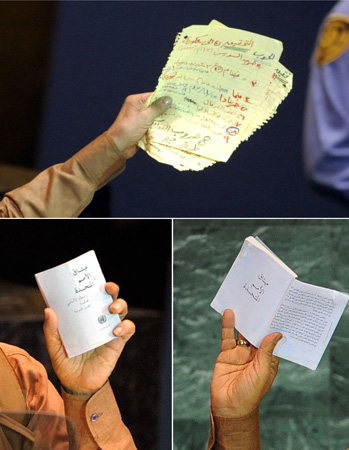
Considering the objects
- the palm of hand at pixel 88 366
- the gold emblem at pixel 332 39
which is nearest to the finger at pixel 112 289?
the palm of hand at pixel 88 366

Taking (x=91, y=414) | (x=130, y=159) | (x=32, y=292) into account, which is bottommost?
(x=91, y=414)

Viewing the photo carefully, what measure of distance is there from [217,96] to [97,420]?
869mm

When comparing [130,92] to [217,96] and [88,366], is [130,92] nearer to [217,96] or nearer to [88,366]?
[217,96]

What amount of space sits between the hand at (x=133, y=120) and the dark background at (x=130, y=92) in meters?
0.03

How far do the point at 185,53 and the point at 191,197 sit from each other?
1.21 feet

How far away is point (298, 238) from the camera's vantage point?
2.19 m

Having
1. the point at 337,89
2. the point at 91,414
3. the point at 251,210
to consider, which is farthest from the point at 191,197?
the point at 91,414

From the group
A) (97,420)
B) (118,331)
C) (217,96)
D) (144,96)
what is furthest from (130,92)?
(97,420)

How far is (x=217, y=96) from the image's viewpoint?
2.13 meters

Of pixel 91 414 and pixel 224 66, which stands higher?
pixel 224 66

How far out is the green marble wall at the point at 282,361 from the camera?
2.16 m

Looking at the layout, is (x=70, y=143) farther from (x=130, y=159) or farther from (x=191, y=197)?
(x=191, y=197)

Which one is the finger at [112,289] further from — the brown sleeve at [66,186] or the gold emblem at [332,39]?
the gold emblem at [332,39]

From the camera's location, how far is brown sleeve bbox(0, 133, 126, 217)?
2168 mm
